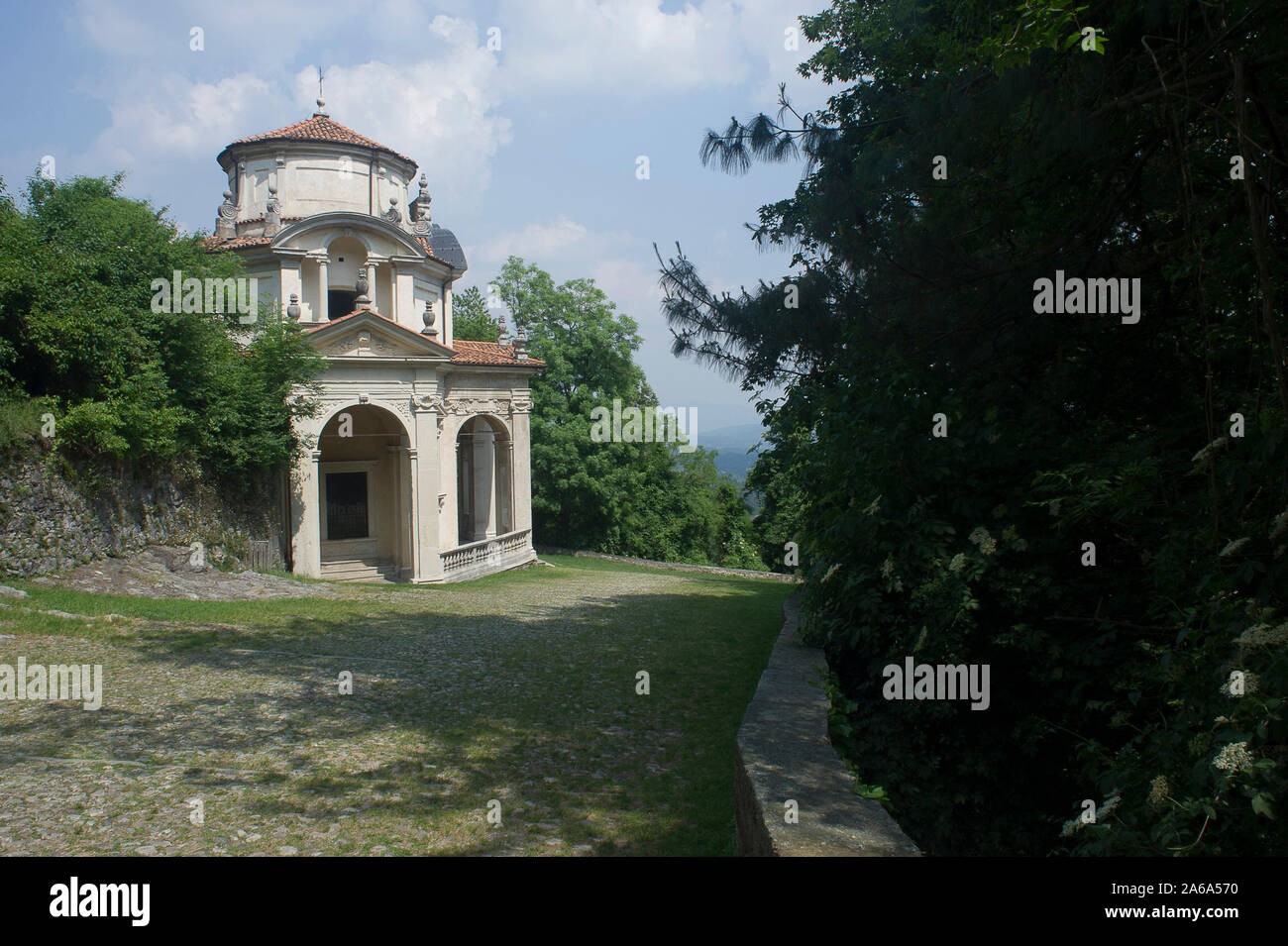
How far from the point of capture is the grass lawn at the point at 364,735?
522cm

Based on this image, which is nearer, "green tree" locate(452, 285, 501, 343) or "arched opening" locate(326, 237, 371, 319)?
"arched opening" locate(326, 237, 371, 319)

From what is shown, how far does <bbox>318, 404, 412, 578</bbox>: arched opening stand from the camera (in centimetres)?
2364

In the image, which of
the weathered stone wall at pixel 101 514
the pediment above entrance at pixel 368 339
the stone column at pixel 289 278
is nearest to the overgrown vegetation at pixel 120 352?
the weathered stone wall at pixel 101 514

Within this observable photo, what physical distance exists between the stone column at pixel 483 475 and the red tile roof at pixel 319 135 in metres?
9.78

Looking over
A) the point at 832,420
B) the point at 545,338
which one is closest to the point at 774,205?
the point at 832,420

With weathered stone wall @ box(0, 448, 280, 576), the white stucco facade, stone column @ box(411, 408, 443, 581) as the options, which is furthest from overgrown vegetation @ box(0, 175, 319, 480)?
stone column @ box(411, 408, 443, 581)

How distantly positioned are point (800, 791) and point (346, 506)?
75.5 ft

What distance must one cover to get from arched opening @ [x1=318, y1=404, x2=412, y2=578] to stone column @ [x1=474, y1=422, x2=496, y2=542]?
5.16 metres

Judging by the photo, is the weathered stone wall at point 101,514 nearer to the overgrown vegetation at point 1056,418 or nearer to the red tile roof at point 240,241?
the red tile roof at point 240,241

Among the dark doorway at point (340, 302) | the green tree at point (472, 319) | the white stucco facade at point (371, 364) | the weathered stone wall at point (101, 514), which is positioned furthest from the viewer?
the green tree at point (472, 319)

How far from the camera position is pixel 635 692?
931cm

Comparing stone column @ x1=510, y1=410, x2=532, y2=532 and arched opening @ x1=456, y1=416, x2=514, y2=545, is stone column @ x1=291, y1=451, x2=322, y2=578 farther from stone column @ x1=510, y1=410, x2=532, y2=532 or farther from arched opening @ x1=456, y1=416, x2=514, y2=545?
stone column @ x1=510, y1=410, x2=532, y2=532
